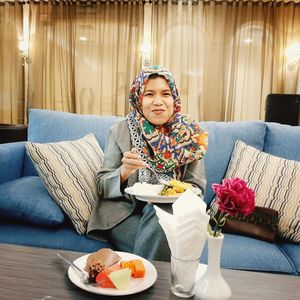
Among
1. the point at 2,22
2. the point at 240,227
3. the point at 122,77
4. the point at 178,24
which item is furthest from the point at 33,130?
the point at 2,22

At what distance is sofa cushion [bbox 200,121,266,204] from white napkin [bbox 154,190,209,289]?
1065mm

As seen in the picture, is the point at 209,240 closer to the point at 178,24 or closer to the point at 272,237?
the point at 272,237

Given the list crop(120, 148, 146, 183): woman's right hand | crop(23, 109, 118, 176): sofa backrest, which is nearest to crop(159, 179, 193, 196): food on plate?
crop(120, 148, 146, 183): woman's right hand

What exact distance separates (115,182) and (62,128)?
2.10 feet

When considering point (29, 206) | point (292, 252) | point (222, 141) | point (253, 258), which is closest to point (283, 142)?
point (222, 141)

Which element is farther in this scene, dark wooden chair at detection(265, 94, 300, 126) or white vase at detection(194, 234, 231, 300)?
dark wooden chair at detection(265, 94, 300, 126)

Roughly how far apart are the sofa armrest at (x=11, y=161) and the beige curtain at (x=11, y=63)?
3325 mm

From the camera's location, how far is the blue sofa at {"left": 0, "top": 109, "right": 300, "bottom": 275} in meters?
1.40

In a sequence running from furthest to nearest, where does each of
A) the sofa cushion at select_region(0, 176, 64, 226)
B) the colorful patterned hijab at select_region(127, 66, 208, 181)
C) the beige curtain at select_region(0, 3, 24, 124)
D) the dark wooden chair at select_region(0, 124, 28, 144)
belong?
1. the beige curtain at select_region(0, 3, 24, 124)
2. the dark wooden chair at select_region(0, 124, 28, 144)
3. the colorful patterned hijab at select_region(127, 66, 208, 181)
4. the sofa cushion at select_region(0, 176, 64, 226)

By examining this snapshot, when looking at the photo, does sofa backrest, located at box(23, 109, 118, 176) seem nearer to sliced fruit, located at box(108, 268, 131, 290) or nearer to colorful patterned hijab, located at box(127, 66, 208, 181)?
colorful patterned hijab, located at box(127, 66, 208, 181)

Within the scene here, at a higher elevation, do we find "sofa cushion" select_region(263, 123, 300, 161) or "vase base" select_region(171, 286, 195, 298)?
"sofa cushion" select_region(263, 123, 300, 161)

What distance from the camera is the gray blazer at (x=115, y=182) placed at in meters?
1.52

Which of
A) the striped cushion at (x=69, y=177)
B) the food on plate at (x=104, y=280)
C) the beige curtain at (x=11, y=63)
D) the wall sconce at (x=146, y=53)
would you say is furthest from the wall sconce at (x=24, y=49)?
the food on plate at (x=104, y=280)

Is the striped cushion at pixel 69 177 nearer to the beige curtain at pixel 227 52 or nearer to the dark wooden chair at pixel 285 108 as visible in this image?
the dark wooden chair at pixel 285 108
